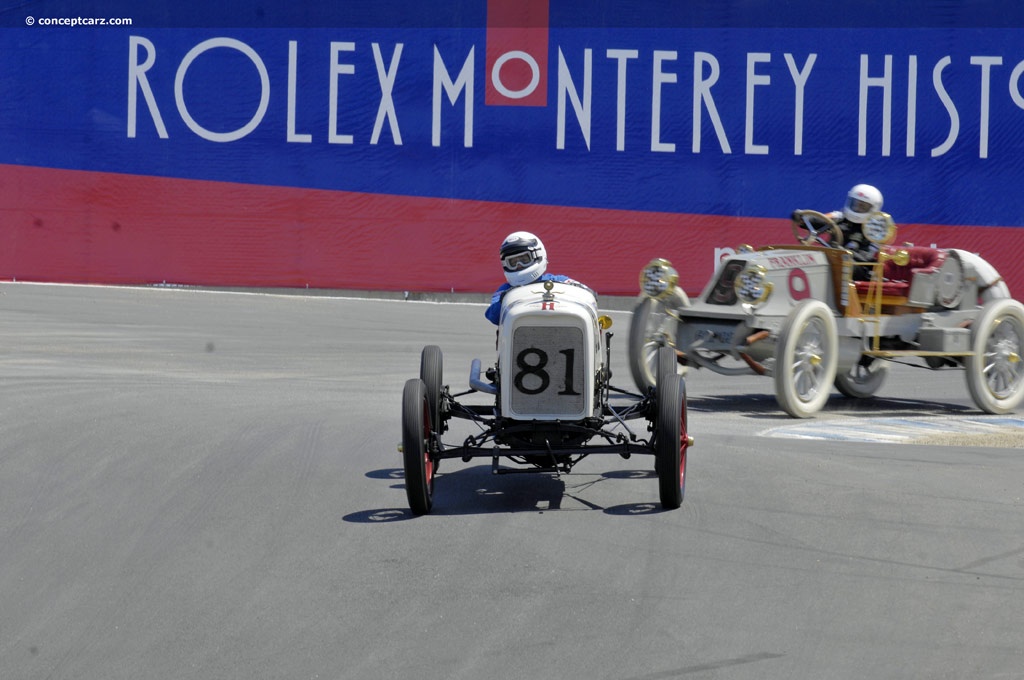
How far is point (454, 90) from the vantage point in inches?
1047

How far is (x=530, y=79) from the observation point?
87.0ft

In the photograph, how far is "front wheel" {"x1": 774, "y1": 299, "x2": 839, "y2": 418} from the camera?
1210cm

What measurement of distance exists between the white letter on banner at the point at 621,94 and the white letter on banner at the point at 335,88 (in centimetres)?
481

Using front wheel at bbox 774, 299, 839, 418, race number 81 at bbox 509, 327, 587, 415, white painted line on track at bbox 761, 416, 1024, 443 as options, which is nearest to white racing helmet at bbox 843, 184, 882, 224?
front wheel at bbox 774, 299, 839, 418

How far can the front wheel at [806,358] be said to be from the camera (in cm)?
1210

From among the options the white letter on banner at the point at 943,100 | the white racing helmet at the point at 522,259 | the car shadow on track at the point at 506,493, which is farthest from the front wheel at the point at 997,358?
the white letter on banner at the point at 943,100

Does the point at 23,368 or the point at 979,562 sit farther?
the point at 23,368

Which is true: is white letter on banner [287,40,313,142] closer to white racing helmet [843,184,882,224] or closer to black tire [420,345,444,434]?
white racing helmet [843,184,882,224]

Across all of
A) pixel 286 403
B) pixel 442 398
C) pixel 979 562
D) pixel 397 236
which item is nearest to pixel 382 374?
pixel 286 403

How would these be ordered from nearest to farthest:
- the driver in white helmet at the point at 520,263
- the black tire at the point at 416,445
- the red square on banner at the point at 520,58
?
the black tire at the point at 416,445 → the driver in white helmet at the point at 520,263 → the red square on banner at the point at 520,58

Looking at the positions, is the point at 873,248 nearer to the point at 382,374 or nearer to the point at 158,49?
the point at 382,374

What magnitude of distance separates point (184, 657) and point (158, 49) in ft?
75.8

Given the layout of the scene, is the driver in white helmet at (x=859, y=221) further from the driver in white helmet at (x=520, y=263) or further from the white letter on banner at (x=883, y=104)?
the white letter on banner at (x=883, y=104)

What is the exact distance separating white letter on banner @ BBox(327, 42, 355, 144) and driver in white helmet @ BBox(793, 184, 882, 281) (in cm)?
1413
